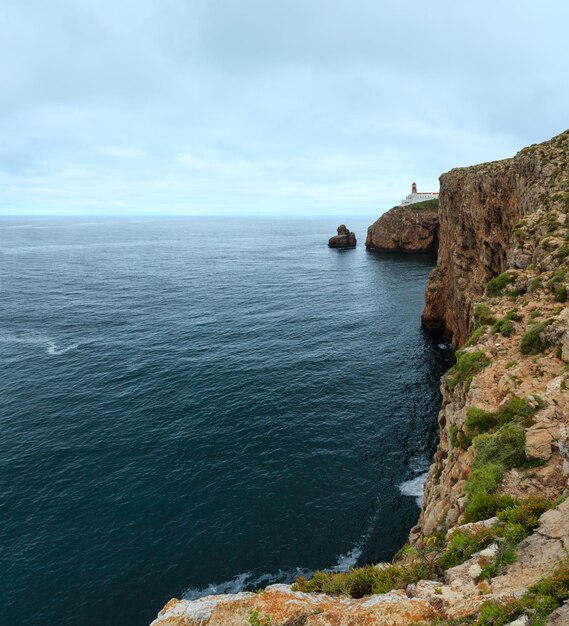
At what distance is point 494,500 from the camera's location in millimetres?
13367

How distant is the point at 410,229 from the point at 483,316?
12823 centimetres

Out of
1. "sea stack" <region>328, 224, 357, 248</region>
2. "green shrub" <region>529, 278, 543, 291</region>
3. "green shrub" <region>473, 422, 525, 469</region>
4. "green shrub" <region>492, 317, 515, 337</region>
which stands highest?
"sea stack" <region>328, 224, 357, 248</region>

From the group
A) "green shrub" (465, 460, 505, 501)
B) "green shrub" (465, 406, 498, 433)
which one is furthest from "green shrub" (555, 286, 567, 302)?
"green shrub" (465, 460, 505, 501)

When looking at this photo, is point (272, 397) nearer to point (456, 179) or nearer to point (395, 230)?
point (456, 179)

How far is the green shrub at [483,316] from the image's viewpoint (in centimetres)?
2511

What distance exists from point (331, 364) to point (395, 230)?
10908 cm

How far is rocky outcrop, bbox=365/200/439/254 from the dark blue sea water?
237 feet

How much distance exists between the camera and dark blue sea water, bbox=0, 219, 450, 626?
27.5m

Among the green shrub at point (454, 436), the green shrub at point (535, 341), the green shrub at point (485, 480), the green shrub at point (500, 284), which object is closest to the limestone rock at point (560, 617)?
the green shrub at point (485, 480)

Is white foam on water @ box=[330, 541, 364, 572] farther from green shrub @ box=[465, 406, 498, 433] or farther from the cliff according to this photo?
green shrub @ box=[465, 406, 498, 433]

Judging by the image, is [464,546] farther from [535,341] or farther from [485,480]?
[535,341]

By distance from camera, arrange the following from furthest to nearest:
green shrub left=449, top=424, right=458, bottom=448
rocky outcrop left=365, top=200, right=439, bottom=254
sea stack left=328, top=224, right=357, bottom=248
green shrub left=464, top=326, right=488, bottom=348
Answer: sea stack left=328, top=224, right=357, bottom=248
rocky outcrop left=365, top=200, right=439, bottom=254
green shrub left=464, top=326, right=488, bottom=348
green shrub left=449, top=424, right=458, bottom=448

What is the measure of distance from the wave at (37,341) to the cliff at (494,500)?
5753 centimetres

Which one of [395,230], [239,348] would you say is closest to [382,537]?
[239,348]
